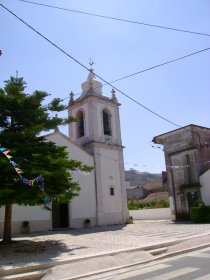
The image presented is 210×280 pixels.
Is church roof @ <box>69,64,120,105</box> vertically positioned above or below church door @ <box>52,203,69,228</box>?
above

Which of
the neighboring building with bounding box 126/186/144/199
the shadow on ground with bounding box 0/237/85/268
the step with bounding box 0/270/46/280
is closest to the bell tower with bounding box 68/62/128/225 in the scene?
the shadow on ground with bounding box 0/237/85/268

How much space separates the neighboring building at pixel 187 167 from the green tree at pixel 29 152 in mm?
16388

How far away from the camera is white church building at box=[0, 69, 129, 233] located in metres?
23.9

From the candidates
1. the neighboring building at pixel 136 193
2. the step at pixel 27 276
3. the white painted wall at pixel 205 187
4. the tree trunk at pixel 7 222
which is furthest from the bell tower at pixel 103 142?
the neighboring building at pixel 136 193

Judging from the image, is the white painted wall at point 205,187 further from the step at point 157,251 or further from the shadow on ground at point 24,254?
the shadow on ground at point 24,254

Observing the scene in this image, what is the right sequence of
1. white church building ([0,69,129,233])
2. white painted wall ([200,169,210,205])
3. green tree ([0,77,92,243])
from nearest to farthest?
1. green tree ([0,77,92,243])
2. white church building ([0,69,129,233])
3. white painted wall ([200,169,210,205])

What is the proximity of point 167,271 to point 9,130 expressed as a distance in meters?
9.15

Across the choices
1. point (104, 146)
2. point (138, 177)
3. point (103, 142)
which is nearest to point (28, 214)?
point (104, 146)

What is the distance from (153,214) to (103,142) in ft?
43.5

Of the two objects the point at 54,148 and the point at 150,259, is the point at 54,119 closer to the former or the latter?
the point at 54,148

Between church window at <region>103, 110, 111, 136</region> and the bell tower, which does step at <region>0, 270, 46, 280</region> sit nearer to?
the bell tower

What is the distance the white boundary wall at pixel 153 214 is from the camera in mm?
34112

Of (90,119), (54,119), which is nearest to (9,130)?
(54,119)

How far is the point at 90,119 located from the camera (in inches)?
1058
